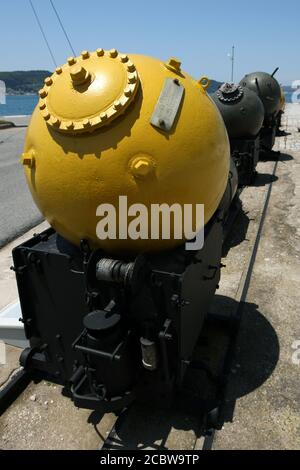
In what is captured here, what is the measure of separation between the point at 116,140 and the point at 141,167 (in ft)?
0.82

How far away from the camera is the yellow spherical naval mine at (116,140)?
254 cm

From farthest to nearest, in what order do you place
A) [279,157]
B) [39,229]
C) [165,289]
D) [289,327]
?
[279,157]
[39,229]
[289,327]
[165,289]

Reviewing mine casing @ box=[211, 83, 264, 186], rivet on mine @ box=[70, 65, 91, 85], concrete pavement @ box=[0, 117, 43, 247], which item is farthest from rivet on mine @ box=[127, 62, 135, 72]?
mine casing @ box=[211, 83, 264, 186]

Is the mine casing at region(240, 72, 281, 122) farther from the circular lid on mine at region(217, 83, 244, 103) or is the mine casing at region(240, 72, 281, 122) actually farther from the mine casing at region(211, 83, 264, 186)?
the circular lid on mine at region(217, 83, 244, 103)

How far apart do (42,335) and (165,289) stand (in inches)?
55.3

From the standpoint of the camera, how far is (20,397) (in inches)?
143

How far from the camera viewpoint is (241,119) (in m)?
9.18

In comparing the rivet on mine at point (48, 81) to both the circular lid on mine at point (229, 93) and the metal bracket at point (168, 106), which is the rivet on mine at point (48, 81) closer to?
the metal bracket at point (168, 106)

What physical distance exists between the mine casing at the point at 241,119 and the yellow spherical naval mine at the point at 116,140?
667cm

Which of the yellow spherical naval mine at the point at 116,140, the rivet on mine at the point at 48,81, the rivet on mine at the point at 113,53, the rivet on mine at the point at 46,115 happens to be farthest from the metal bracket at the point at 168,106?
the rivet on mine at the point at 48,81

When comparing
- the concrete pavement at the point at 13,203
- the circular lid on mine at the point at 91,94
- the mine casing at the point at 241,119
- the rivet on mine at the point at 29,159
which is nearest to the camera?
the circular lid on mine at the point at 91,94

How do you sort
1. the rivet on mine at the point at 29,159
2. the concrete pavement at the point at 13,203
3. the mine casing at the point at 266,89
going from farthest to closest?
the mine casing at the point at 266,89 → the concrete pavement at the point at 13,203 → the rivet on mine at the point at 29,159
